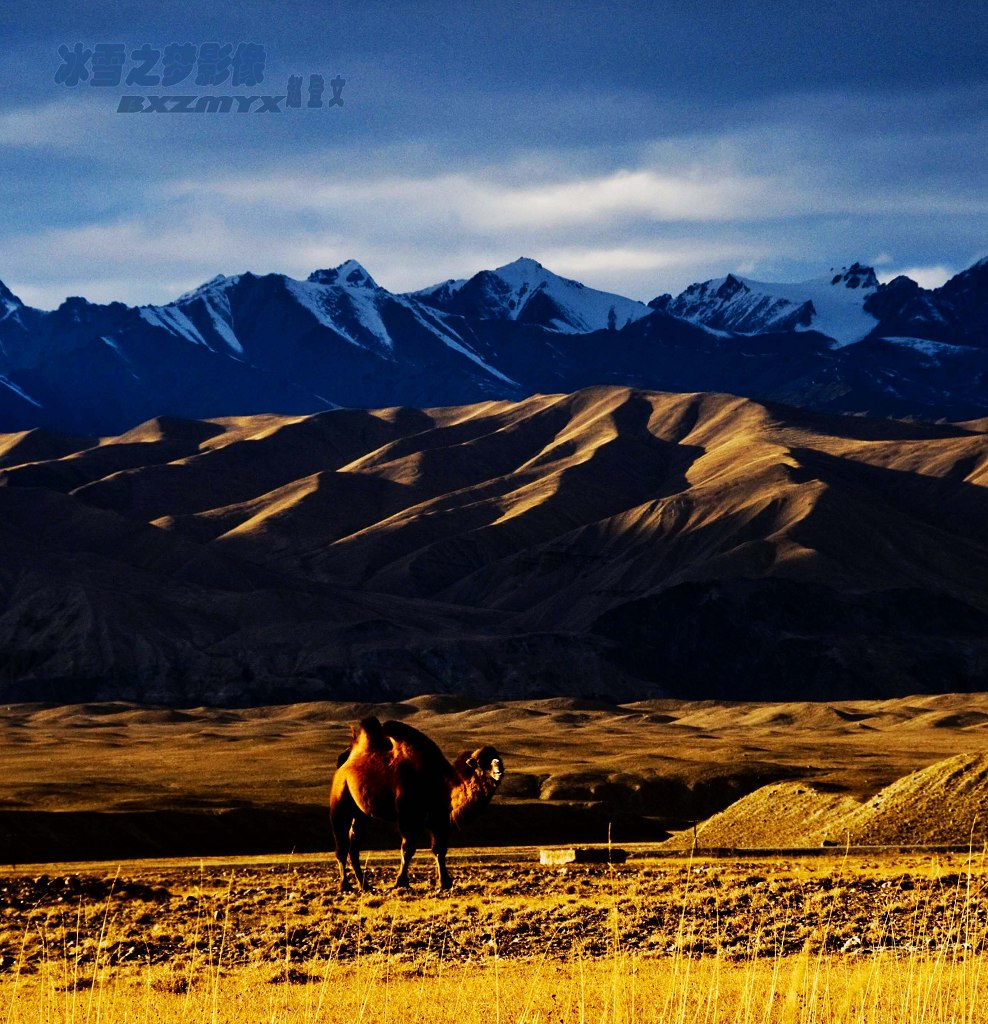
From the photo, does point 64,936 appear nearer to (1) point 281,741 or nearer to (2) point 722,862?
(2) point 722,862

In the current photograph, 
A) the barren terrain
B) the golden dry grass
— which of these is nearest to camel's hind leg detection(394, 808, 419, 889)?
the golden dry grass

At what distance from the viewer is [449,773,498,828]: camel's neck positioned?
20.8m

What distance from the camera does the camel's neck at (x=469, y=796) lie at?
818 inches

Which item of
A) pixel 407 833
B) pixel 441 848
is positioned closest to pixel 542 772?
pixel 441 848

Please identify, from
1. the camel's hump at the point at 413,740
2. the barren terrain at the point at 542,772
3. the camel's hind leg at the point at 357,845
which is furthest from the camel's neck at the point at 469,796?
the barren terrain at the point at 542,772

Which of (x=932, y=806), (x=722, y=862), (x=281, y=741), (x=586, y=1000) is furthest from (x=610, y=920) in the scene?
(x=281, y=741)

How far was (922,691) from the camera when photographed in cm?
19600

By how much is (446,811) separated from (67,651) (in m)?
174

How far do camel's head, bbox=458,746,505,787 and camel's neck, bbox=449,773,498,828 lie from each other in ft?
0.13

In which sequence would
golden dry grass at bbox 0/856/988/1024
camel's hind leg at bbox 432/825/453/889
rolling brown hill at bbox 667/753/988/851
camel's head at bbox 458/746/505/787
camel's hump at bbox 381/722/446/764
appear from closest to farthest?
1. golden dry grass at bbox 0/856/988/1024
2. camel's head at bbox 458/746/505/787
3. camel's hump at bbox 381/722/446/764
4. camel's hind leg at bbox 432/825/453/889
5. rolling brown hill at bbox 667/753/988/851

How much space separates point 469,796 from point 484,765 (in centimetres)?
48

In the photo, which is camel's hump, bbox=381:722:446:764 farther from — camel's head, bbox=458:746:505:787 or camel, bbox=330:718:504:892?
camel's head, bbox=458:746:505:787

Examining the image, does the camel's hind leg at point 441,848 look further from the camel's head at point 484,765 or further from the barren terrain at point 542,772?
the barren terrain at point 542,772

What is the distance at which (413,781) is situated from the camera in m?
20.9
